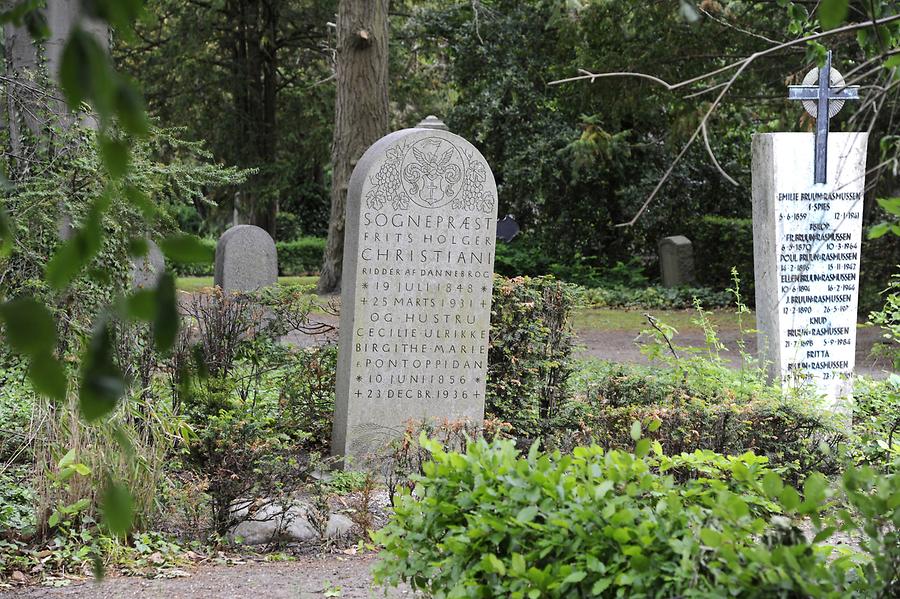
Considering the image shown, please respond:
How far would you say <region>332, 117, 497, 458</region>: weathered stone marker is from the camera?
7.25 metres

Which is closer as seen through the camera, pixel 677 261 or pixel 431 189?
pixel 431 189

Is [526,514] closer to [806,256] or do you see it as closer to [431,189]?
[431,189]

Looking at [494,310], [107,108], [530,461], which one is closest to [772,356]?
[494,310]

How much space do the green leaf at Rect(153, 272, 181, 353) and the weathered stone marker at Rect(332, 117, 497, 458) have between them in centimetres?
590

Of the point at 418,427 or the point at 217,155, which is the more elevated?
the point at 217,155

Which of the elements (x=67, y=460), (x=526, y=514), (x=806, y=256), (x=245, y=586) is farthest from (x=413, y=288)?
(x=526, y=514)

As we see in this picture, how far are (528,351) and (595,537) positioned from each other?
17.6 feet

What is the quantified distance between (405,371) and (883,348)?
3683mm

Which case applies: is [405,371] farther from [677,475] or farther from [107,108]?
[107,108]

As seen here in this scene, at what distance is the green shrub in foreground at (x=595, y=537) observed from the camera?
8.25 ft

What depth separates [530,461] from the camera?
124 inches

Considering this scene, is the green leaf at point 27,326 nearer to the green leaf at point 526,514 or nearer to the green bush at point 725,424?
the green leaf at point 526,514

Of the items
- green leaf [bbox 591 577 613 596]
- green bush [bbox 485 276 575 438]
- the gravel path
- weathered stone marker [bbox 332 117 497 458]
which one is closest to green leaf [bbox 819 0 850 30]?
green leaf [bbox 591 577 613 596]

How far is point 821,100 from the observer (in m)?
8.54
